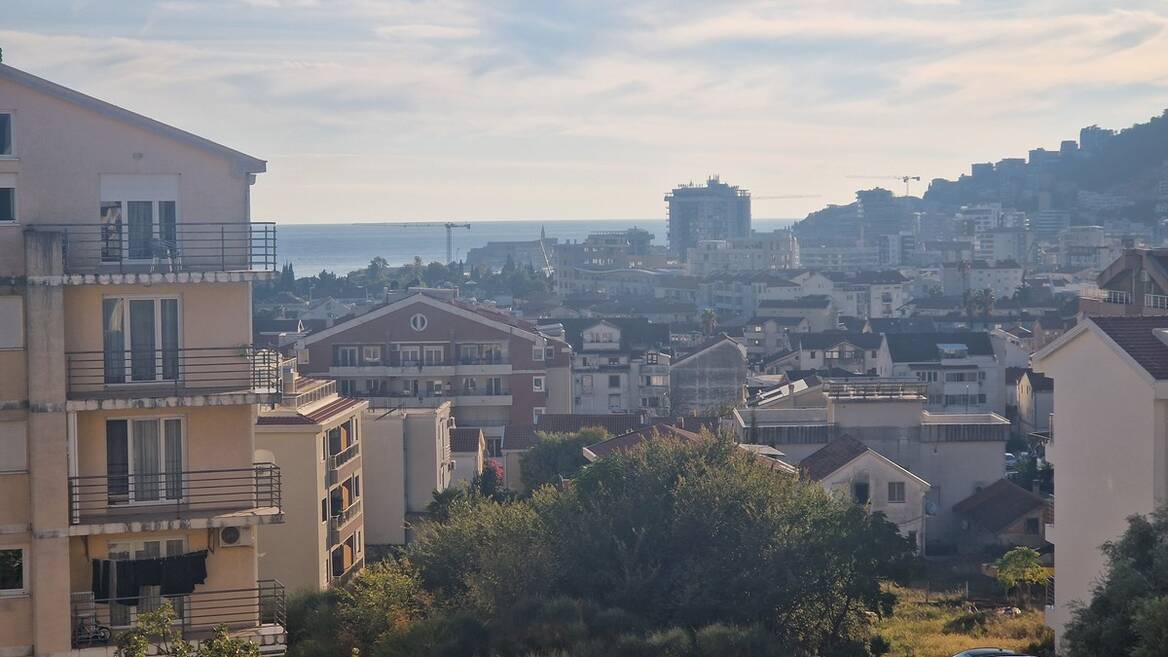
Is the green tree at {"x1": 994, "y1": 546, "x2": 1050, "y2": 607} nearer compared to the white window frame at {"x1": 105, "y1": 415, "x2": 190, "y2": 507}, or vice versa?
the white window frame at {"x1": 105, "y1": 415, "x2": 190, "y2": 507}

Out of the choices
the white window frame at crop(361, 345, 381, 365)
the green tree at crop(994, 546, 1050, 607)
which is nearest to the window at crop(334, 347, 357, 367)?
the white window frame at crop(361, 345, 381, 365)

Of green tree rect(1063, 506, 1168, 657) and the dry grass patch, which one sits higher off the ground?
green tree rect(1063, 506, 1168, 657)

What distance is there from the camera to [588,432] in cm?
3309

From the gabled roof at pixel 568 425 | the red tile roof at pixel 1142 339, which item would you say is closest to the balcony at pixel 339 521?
the red tile roof at pixel 1142 339

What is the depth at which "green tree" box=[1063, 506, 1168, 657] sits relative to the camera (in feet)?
35.5

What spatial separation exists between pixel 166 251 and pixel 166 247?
37 mm

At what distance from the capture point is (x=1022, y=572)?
23312 mm

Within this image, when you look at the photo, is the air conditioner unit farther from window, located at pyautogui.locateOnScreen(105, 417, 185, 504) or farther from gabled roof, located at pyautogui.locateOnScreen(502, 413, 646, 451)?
gabled roof, located at pyautogui.locateOnScreen(502, 413, 646, 451)

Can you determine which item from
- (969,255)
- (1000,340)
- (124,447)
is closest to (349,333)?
(1000,340)

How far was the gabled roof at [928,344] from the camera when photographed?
56062mm

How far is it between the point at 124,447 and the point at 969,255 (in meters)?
143

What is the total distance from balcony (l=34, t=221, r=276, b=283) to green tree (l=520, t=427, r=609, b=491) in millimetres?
17857

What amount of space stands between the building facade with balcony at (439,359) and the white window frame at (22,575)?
106 ft

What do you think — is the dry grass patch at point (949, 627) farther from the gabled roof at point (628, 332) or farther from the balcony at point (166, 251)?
the gabled roof at point (628, 332)
